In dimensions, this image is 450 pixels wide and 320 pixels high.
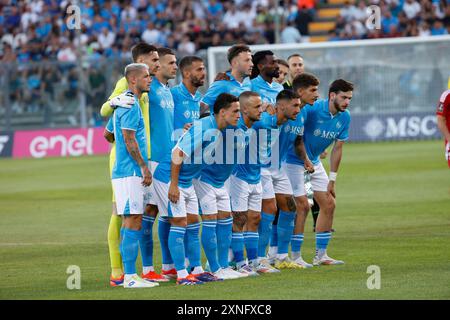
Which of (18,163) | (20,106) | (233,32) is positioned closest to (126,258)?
→ (18,163)

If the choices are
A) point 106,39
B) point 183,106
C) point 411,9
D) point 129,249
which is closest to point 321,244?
point 183,106

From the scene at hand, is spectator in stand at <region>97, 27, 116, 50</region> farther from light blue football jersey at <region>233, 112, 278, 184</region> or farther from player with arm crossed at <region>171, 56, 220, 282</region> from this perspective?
light blue football jersey at <region>233, 112, 278, 184</region>

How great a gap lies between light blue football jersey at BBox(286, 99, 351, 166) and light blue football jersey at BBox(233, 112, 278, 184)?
0.68 metres

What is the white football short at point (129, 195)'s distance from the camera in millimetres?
10641

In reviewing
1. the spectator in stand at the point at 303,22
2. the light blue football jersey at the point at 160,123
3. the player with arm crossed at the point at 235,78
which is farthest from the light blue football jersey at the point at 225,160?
the spectator in stand at the point at 303,22

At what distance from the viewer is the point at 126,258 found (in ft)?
35.1

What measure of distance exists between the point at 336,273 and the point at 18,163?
1918cm

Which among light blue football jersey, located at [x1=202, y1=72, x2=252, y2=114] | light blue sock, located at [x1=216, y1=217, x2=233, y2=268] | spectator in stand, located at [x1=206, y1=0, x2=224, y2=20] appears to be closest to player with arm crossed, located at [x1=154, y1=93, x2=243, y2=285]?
light blue sock, located at [x1=216, y1=217, x2=233, y2=268]

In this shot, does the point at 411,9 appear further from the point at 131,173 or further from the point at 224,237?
the point at 131,173

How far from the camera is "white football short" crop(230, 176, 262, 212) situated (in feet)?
38.5

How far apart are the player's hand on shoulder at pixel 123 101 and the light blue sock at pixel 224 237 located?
1.75 m

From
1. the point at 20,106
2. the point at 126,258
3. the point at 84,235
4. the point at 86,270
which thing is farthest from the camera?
the point at 20,106

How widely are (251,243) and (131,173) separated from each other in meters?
1.92

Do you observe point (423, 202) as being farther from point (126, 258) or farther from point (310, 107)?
point (126, 258)
